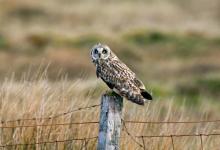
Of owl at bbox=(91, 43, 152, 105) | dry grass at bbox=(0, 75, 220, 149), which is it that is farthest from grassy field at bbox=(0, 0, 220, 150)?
owl at bbox=(91, 43, 152, 105)

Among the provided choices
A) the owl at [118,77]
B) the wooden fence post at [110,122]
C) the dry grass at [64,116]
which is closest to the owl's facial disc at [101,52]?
the owl at [118,77]

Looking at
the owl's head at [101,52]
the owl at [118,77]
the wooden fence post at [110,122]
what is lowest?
the wooden fence post at [110,122]

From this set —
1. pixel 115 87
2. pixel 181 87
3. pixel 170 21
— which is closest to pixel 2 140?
pixel 115 87

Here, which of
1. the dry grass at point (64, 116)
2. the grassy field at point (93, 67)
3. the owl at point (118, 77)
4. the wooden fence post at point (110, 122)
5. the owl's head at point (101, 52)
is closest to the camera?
the wooden fence post at point (110, 122)

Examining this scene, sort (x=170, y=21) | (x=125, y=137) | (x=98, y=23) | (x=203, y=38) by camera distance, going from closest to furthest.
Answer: (x=125, y=137)
(x=203, y=38)
(x=98, y=23)
(x=170, y=21)

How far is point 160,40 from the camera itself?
35.2 metres

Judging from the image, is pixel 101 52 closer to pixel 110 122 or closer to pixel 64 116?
pixel 110 122

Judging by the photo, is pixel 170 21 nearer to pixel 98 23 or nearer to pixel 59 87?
pixel 98 23

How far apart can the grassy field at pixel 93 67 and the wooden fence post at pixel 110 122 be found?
1.08 meters

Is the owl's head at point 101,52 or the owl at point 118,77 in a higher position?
the owl's head at point 101,52

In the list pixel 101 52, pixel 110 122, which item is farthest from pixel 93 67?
pixel 110 122

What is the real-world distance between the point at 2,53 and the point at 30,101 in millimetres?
19274

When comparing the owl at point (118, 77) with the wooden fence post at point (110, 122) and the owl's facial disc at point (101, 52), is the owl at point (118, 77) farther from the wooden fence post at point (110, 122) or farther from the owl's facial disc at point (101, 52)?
the wooden fence post at point (110, 122)

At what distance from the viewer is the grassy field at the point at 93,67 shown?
8.34 metres
